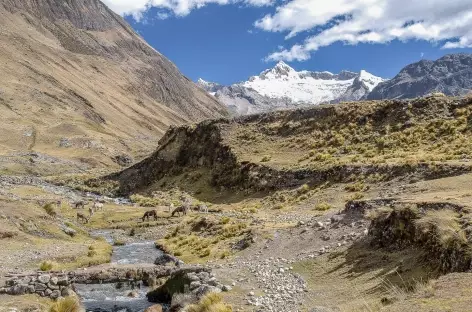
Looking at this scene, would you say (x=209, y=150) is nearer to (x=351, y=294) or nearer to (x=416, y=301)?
(x=351, y=294)

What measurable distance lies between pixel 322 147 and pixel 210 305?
52007 millimetres

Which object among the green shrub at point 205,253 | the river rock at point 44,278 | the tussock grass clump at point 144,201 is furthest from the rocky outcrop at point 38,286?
the tussock grass clump at point 144,201

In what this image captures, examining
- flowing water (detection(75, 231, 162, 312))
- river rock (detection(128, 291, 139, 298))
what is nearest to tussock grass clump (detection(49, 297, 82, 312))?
flowing water (detection(75, 231, 162, 312))

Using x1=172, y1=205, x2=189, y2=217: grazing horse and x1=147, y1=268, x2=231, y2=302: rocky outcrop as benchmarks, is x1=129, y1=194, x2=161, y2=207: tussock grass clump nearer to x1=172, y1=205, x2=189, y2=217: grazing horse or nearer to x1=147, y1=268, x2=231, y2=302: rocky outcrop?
x1=172, y1=205, x2=189, y2=217: grazing horse

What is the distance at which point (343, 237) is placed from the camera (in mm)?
29391

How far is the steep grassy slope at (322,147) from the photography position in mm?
54719

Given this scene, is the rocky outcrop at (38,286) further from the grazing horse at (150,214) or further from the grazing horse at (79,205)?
the grazing horse at (79,205)

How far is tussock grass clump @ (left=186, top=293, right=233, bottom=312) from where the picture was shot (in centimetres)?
2056

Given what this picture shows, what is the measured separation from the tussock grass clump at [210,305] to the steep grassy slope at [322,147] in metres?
29.1

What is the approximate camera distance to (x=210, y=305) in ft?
69.6

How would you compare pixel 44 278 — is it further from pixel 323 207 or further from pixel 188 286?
pixel 323 207

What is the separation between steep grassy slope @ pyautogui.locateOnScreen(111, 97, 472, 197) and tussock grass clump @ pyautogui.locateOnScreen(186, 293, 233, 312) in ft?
95.5

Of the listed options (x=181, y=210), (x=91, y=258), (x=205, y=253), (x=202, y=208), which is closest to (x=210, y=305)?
(x=205, y=253)

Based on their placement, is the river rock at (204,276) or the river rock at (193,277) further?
the river rock at (193,277)
